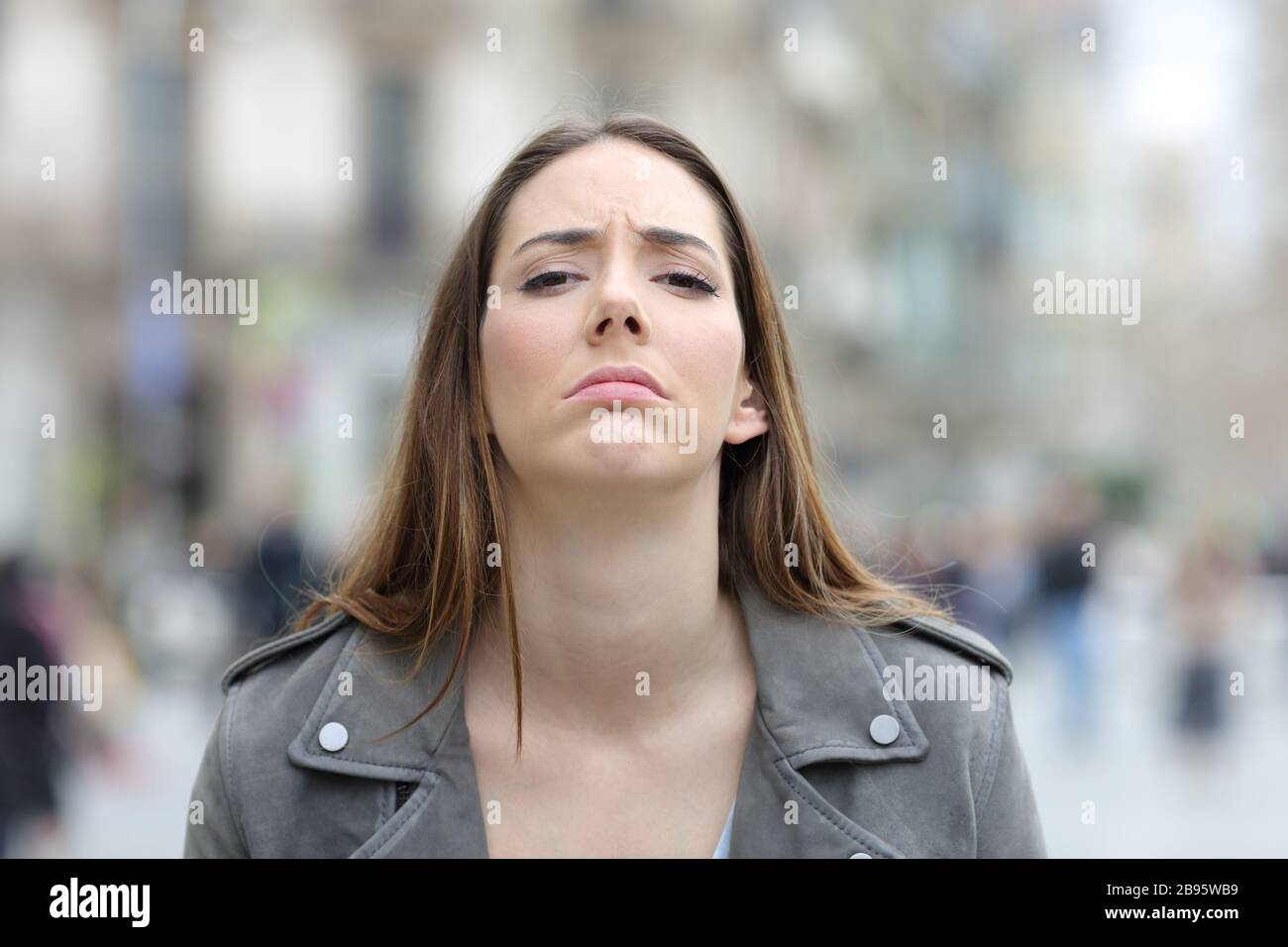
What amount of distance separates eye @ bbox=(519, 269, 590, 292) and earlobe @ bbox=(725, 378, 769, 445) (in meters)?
0.46

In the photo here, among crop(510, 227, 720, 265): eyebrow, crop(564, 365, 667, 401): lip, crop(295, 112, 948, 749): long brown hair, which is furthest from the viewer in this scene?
crop(295, 112, 948, 749): long brown hair

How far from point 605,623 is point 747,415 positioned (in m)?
0.54

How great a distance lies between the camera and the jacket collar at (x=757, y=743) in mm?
2480

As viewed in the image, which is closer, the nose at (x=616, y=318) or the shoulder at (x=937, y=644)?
the nose at (x=616, y=318)

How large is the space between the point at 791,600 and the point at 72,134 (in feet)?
68.9

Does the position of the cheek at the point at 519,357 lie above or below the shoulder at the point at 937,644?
above

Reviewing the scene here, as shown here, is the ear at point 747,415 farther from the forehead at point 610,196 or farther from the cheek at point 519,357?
the cheek at point 519,357

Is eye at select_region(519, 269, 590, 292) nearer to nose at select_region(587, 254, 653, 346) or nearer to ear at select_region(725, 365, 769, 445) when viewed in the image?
nose at select_region(587, 254, 653, 346)

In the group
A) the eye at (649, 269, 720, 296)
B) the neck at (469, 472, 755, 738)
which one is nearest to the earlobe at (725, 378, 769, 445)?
the neck at (469, 472, 755, 738)

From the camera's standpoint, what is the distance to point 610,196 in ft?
8.72

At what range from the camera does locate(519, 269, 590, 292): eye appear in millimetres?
2618

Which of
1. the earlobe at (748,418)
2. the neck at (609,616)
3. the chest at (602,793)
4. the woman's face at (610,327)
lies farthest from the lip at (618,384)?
the chest at (602,793)

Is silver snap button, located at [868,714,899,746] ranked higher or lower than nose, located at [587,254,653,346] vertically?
lower

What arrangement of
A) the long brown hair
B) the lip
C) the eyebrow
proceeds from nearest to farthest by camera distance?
the lip, the eyebrow, the long brown hair
